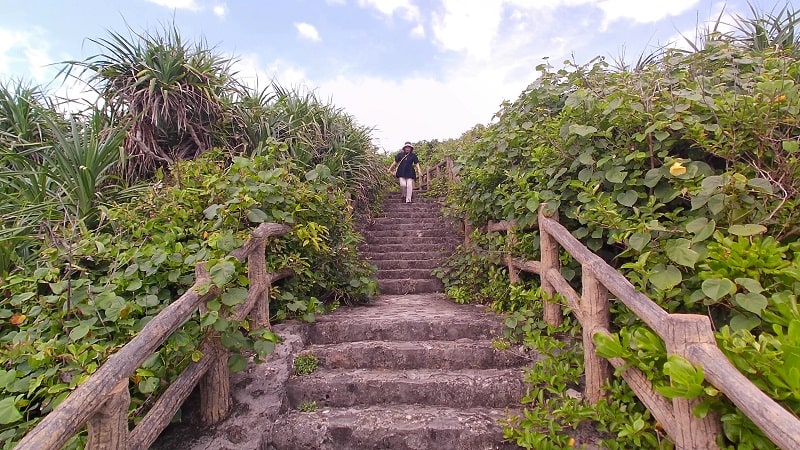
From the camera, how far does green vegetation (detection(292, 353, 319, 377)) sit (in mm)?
2631

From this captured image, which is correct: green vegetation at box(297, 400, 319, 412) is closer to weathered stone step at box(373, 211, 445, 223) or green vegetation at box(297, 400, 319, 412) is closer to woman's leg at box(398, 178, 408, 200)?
weathered stone step at box(373, 211, 445, 223)

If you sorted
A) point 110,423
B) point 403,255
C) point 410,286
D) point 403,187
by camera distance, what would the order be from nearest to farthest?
point 110,423, point 410,286, point 403,255, point 403,187

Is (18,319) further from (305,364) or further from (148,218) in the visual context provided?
(305,364)

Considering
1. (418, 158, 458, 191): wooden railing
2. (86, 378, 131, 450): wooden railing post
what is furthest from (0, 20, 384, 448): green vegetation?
(418, 158, 458, 191): wooden railing

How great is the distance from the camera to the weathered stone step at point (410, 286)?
468cm

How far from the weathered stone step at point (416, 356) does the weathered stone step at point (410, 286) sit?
1.84 metres

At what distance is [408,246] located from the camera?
5871 millimetres

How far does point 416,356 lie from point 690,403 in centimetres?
167

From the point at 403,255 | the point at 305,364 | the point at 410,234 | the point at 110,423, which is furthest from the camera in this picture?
the point at 410,234

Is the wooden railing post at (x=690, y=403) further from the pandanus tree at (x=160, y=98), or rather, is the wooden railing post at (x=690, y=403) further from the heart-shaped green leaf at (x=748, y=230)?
the pandanus tree at (x=160, y=98)

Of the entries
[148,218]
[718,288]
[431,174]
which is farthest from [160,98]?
[431,174]

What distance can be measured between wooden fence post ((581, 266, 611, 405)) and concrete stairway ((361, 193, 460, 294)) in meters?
2.66

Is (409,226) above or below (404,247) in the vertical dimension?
above

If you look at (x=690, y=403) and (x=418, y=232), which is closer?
(x=690, y=403)
